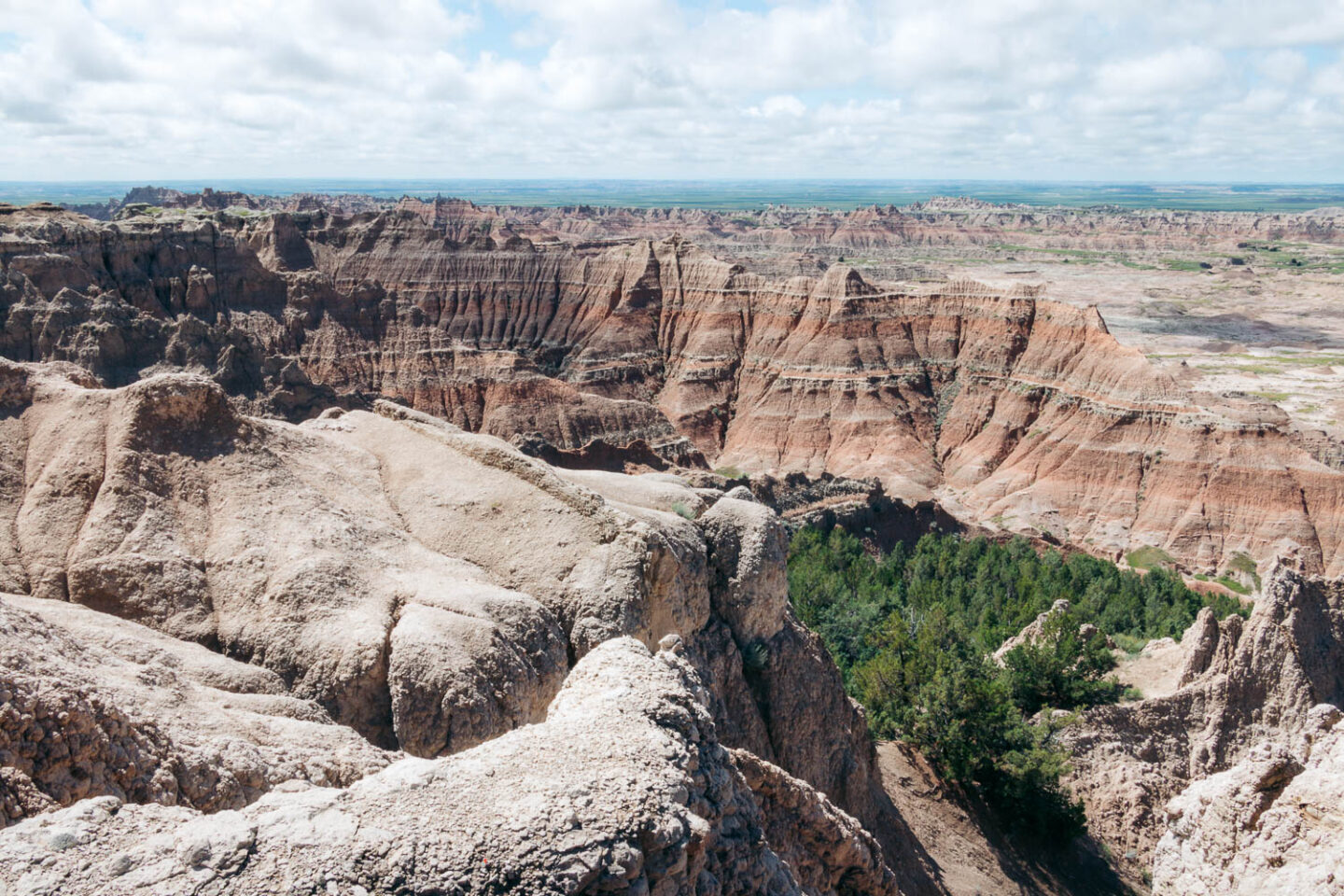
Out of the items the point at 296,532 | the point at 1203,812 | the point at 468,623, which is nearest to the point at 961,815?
the point at 1203,812

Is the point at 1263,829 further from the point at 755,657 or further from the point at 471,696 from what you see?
the point at 471,696

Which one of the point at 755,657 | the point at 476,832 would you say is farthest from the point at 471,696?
the point at 755,657

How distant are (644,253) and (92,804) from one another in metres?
90.6

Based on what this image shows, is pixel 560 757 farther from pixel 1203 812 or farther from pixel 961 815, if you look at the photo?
pixel 961 815

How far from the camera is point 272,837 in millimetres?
6539

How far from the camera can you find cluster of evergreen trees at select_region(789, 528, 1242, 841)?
23359 millimetres

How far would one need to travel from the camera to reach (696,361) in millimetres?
84812

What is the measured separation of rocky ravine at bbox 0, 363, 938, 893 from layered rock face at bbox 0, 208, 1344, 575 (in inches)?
1423

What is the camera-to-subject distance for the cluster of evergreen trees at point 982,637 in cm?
2336

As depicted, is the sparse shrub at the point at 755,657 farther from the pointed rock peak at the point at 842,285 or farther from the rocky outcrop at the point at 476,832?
the pointed rock peak at the point at 842,285

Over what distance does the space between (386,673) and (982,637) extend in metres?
28.6

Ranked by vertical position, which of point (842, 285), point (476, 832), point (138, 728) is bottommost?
point (138, 728)

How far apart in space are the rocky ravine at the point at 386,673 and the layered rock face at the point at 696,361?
119ft

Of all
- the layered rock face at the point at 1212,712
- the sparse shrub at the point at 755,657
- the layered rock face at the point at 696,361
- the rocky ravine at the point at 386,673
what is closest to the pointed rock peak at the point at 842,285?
the layered rock face at the point at 696,361
